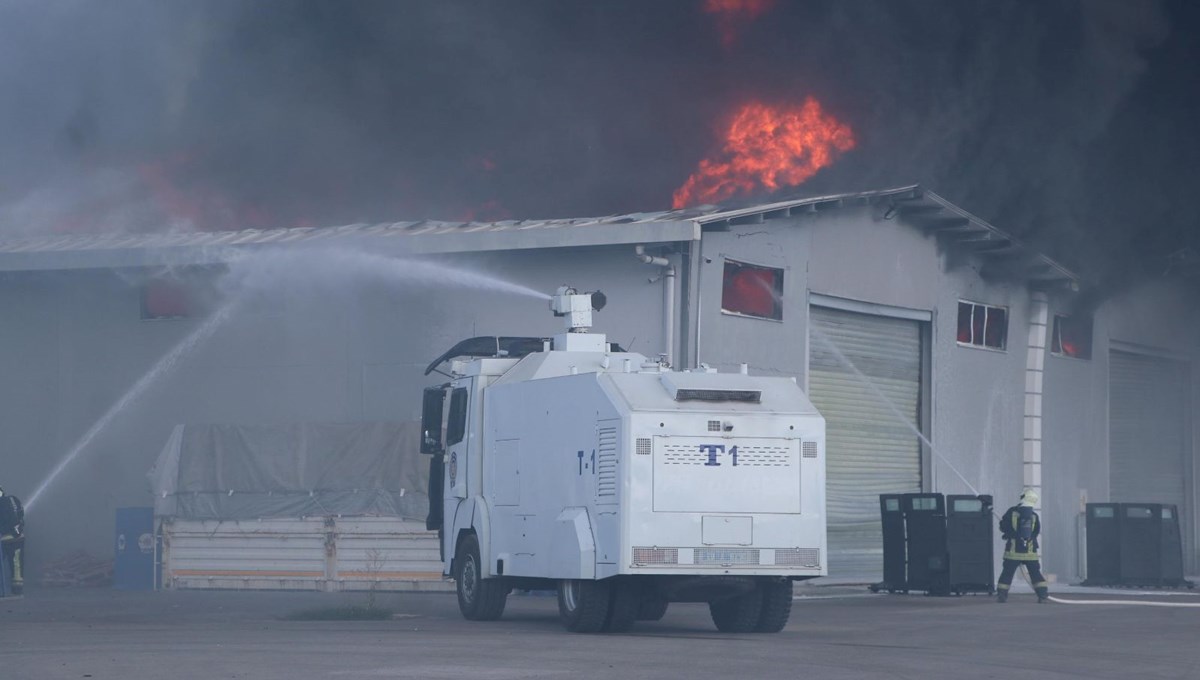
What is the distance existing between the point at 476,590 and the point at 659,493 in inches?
134

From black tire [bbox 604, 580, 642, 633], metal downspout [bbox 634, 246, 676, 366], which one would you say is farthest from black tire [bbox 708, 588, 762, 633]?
metal downspout [bbox 634, 246, 676, 366]

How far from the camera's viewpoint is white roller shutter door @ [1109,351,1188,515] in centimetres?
3247

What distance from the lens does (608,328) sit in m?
22.1

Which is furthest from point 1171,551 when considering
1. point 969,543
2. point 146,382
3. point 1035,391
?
point 146,382

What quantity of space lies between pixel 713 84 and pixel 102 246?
12.1 metres

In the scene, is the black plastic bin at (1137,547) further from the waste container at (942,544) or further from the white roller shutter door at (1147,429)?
the white roller shutter door at (1147,429)

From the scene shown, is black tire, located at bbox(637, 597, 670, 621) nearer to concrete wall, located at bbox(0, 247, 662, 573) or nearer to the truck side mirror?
the truck side mirror

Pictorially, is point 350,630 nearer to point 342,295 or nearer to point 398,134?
point 342,295

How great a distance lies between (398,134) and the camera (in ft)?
119

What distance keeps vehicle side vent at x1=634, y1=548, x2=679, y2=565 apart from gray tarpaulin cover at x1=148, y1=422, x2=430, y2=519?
312 inches

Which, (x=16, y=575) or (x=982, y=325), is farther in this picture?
(x=982, y=325)

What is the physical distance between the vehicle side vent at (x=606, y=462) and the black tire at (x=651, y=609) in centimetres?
124

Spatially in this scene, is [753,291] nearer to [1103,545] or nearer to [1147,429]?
[1103,545]

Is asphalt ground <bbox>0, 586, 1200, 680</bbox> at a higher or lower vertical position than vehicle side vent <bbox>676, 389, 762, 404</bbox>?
lower
